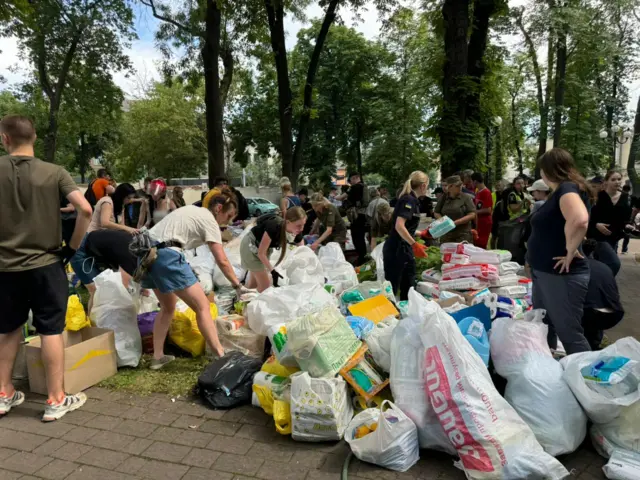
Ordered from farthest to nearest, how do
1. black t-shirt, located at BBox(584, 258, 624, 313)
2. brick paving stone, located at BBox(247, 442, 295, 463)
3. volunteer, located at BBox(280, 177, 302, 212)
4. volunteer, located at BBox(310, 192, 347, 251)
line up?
volunteer, located at BBox(280, 177, 302, 212) → volunteer, located at BBox(310, 192, 347, 251) → black t-shirt, located at BBox(584, 258, 624, 313) → brick paving stone, located at BBox(247, 442, 295, 463)

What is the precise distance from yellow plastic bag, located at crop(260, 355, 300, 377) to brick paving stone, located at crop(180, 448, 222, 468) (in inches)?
25.9

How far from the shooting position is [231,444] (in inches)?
104

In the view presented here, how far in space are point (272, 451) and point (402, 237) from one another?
8.38ft

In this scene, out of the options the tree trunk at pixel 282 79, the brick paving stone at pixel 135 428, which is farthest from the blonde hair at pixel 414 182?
the tree trunk at pixel 282 79

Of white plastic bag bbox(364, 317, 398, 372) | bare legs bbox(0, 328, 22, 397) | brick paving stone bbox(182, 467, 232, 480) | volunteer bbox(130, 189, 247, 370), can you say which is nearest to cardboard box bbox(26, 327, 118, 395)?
bare legs bbox(0, 328, 22, 397)

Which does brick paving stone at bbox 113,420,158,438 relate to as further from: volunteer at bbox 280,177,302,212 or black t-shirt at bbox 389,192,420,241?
volunteer at bbox 280,177,302,212

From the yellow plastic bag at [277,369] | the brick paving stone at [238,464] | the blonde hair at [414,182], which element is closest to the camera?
the brick paving stone at [238,464]

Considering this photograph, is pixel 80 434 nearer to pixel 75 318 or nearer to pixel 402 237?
pixel 75 318

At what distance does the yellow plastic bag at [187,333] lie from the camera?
3.94 meters

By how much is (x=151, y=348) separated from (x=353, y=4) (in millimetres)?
12047

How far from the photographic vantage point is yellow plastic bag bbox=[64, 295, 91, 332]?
359cm

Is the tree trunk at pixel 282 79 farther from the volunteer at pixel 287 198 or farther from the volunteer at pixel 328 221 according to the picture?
the volunteer at pixel 328 221

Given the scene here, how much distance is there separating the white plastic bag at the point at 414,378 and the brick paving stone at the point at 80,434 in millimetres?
1860

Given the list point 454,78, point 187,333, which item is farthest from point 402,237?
point 454,78
